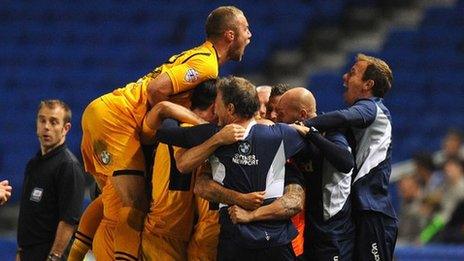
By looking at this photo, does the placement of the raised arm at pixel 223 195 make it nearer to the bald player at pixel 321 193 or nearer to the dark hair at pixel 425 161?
the bald player at pixel 321 193

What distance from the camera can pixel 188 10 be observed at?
50.5 feet

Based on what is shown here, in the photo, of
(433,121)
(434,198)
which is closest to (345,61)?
(433,121)

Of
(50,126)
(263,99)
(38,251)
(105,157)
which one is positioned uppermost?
(263,99)

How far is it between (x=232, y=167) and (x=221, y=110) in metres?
0.33

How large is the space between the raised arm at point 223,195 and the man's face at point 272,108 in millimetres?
678

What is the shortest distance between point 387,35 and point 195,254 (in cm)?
897

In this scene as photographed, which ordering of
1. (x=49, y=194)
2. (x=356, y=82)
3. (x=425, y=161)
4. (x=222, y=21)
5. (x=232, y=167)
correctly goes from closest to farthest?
(x=232, y=167) < (x=356, y=82) < (x=222, y=21) < (x=49, y=194) < (x=425, y=161)

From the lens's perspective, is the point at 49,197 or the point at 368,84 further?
the point at 49,197

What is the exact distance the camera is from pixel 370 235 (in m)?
6.73

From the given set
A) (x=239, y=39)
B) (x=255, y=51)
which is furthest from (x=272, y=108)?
(x=255, y=51)

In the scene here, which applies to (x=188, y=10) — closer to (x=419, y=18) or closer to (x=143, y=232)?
(x=419, y=18)

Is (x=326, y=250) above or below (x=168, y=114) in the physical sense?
below

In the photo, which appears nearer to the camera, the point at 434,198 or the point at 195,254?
the point at 195,254

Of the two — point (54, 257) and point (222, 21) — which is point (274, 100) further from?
point (54, 257)
